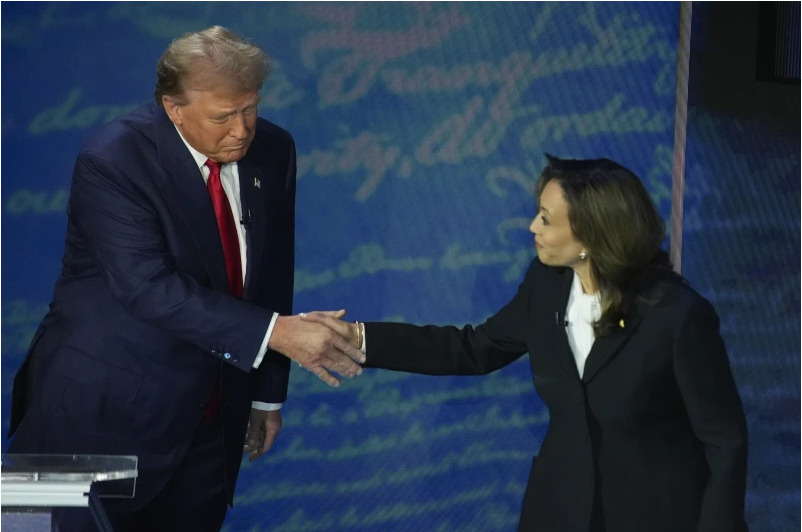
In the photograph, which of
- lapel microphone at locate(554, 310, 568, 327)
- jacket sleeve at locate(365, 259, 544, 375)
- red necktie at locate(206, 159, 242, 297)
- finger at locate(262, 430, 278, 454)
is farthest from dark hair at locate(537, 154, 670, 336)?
finger at locate(262, 430, 278, 454)

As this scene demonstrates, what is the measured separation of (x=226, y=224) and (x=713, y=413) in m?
1.22

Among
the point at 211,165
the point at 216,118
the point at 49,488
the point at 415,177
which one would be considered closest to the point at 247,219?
the point at 211,165

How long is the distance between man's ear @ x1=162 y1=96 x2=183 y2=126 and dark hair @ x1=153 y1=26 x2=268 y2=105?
0.01 m

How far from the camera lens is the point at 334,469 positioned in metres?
3.51

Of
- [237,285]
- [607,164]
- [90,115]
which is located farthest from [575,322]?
[90,115]

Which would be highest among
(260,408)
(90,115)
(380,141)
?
(90,115)

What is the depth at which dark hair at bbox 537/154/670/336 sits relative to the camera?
89.1 inches

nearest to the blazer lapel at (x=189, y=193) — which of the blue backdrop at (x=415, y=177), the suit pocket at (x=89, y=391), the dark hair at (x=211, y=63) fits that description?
the dark hair at (x=211, y=63)

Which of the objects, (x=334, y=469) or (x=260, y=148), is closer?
(x=260, y=148)

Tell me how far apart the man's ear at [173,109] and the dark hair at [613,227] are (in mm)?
951

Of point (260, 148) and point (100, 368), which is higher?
point (260, 148)

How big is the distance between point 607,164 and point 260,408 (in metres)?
1.18

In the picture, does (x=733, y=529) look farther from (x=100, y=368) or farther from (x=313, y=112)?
(x=313, y=112)

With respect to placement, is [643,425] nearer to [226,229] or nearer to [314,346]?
[314,346]
